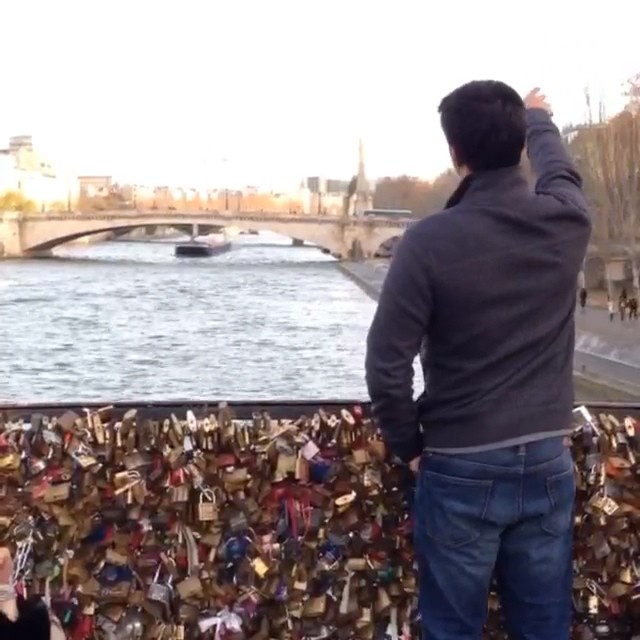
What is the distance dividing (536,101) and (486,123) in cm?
41

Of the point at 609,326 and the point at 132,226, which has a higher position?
the point at 132,226

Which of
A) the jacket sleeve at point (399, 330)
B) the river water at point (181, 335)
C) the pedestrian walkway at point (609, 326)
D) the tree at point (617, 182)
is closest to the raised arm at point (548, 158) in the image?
the jacket sleeve at point (399, 330)

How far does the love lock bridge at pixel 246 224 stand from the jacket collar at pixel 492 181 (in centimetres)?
4547

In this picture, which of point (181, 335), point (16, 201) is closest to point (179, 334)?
point (181, 335)

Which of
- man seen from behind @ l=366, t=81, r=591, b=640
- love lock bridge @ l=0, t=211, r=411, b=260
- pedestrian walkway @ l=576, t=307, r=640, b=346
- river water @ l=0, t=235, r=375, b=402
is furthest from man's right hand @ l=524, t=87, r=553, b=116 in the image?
love lock bridge @ l=0, t=211, r=411, b=260

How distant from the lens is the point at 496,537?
6.55ft

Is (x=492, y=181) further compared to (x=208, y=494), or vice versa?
(x=208, y=494)

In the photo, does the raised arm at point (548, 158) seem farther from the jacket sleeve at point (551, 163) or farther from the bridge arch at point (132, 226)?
the bridge arch at point (132, 226)

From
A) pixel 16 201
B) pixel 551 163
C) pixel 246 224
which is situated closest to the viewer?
pixel 551 163

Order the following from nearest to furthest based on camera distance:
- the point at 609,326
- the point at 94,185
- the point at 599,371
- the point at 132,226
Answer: the point at 599,371 → the point at 609,326 → the point at 132,226 → the point at 94,185

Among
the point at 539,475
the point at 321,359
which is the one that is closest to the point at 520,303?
the point at 539,475

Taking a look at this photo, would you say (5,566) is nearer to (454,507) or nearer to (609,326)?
(454,507)

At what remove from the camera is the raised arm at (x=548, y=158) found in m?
2.08

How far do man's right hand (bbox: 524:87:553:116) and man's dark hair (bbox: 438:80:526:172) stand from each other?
→ 1.08 feet
